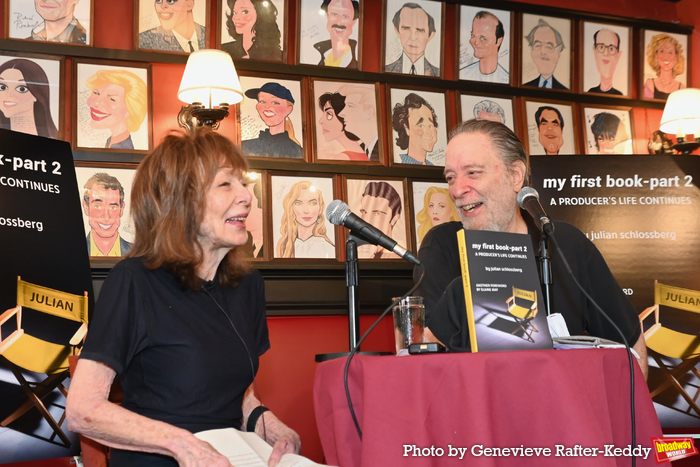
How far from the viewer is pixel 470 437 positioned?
1278mm

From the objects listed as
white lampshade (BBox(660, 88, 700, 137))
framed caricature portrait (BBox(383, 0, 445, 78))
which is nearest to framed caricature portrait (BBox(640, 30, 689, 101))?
white lampshade (BBox(660, 88, 700, 137))

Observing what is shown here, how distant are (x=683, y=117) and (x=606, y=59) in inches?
27.4

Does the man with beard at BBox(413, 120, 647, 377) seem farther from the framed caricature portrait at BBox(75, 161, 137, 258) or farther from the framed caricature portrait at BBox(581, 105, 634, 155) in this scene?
the framed caricature portrait at BBox(581, 105, 634, 155)

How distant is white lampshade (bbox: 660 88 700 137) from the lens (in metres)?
3.83

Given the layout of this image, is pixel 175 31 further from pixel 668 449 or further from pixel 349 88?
pixel 668 449

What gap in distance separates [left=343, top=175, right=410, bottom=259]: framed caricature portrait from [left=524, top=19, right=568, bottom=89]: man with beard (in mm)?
1233

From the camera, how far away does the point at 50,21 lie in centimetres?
317

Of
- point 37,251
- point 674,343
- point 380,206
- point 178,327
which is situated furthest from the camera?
point 380,206

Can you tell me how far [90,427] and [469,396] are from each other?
915 millimetres

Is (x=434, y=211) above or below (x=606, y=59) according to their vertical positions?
below

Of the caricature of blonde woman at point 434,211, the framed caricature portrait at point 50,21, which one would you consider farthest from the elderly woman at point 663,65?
the framed caricature portrait at point 50,21

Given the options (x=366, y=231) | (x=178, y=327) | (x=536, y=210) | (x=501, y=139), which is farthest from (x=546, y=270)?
(x=178, y=327)

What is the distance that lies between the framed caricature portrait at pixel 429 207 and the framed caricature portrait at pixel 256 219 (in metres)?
0.89

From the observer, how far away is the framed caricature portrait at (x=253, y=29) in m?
3.48
